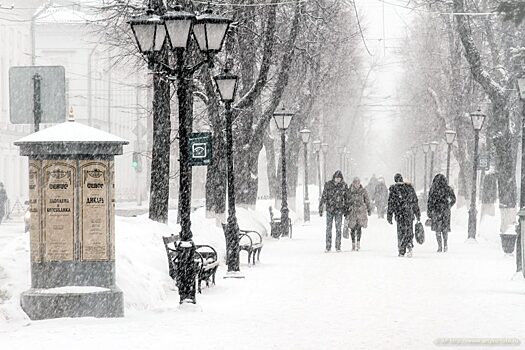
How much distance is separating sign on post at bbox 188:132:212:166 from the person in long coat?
10.3 m

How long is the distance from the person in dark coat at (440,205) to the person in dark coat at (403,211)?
125cm

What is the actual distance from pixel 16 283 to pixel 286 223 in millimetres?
19172

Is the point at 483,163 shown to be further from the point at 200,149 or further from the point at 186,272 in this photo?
the point at 186,272

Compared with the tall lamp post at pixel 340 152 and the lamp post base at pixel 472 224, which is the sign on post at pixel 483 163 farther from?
the tall lamp post at pixel 340 152

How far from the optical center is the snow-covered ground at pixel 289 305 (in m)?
10.3

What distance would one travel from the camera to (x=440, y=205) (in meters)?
23.9

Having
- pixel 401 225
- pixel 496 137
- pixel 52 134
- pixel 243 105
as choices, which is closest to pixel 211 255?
pixel 52 134

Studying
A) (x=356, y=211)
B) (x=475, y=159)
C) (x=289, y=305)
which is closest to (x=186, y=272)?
(x=289, y=305)

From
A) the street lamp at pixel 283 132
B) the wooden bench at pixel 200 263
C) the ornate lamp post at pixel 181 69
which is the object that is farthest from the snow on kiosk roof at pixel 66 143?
the street lamp at pixel 283 132

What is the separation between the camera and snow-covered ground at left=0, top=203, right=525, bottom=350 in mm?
10273

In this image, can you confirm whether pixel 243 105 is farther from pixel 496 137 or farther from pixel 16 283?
pixel 16 283

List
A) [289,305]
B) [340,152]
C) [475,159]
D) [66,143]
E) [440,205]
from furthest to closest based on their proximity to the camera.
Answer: [340,152], [475,159], [440,205], [289,305], [66,143]

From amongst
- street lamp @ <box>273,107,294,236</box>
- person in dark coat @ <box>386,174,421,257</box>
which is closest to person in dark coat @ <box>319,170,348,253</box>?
person in dark coat @ <box>386,174,421,257</box>

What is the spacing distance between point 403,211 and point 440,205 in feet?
6.09
